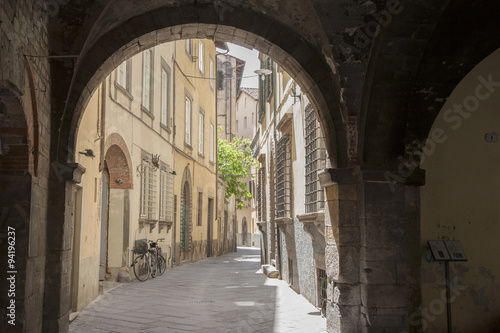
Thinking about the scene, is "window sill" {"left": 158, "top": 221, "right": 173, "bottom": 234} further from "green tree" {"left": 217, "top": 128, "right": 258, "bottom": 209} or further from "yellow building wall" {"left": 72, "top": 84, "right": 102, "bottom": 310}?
"green tree" {"left": 217, "top": 128, "right": 258, "bottom": 209}

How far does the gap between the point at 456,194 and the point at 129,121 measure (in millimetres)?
6935

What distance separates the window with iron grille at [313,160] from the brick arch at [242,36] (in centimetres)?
124

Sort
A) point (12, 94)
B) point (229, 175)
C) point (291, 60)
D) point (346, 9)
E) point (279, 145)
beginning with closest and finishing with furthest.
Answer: point (12, 94), point (346, 9), point (291, 60), point (279, 145), point (229, 175)

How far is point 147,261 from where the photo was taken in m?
11.5

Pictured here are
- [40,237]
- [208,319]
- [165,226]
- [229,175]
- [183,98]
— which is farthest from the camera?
[229,175]

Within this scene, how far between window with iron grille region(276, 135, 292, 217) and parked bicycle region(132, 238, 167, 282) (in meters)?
2.98

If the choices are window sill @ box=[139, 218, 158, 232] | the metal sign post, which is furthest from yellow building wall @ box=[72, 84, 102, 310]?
the metal sign post

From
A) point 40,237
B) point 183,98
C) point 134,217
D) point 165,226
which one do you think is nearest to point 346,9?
point 40,237

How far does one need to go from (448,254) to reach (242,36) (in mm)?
3562

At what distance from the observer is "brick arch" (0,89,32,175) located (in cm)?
453

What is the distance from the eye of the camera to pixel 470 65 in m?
6.21

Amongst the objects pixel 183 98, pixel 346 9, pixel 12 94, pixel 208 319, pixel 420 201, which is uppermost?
pixel 183 98

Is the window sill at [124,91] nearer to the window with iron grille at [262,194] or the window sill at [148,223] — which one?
the window sill at [148,223]

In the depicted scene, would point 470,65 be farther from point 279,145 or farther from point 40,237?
point 279,145
